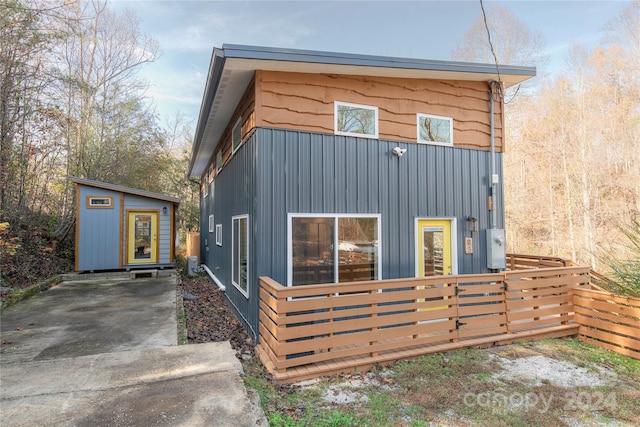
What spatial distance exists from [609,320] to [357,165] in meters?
4.23

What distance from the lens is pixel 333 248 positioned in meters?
4.86

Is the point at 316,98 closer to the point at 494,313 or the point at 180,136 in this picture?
the point at 494,313

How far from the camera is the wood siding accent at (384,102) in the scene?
474 cm

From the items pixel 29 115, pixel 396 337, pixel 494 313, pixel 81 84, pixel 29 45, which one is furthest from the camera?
pixel 81 84

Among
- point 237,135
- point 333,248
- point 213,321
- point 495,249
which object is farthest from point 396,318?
point 237,135

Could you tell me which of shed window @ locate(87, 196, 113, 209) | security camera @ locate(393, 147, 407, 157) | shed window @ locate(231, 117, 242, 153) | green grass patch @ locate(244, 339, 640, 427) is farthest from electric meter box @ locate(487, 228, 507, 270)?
shed window @ locate(87, 196, 113, 209)

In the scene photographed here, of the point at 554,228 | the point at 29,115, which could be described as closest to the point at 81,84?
the point at 29,115

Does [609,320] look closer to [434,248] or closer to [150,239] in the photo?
[434,248]

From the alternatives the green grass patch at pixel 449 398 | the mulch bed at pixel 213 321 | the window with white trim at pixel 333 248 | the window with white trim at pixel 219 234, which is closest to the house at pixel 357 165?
the window with white trim at pixel 333 248

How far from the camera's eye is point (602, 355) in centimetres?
447

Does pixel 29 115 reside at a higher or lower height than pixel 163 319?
higher

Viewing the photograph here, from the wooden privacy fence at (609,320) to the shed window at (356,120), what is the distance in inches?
162

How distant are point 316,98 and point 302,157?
944 mm

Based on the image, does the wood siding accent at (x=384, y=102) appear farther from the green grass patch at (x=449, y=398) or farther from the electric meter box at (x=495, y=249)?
the green grass patch at (x=449, y=398)
